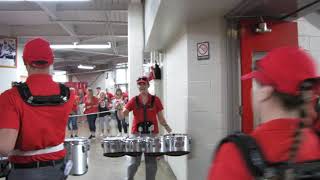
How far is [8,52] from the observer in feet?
38.8

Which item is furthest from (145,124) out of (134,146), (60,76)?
(60,76)

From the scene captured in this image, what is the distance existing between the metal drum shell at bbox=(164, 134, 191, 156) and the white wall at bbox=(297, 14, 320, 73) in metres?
1.94

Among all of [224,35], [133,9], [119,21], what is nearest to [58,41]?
[119,21]

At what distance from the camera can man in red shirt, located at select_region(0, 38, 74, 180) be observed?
7.22 feet

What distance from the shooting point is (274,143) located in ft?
3.75

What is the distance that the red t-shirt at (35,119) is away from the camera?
2.20 meters

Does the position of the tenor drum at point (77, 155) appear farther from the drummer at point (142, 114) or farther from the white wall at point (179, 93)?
the white wall at point (179, 93)

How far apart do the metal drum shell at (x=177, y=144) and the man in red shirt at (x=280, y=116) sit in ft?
10.7

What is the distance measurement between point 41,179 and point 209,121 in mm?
2892

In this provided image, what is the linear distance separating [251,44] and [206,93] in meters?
0.80

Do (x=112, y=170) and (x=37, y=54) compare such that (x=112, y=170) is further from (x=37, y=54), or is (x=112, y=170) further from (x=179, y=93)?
(x=37, y=54)

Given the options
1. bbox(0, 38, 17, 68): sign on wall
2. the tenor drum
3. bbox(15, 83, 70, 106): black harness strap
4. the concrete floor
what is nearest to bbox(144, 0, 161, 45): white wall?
the tenor drum

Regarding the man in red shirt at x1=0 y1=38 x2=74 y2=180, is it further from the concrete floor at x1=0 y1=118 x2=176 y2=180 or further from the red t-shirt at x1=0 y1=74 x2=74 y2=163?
the concrete floor at x1=0 y1=118 x2=176 y2=180

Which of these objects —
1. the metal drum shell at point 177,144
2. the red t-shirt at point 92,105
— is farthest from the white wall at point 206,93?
the red t-shirt at point 92,105
